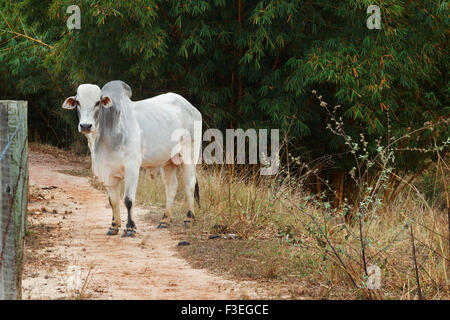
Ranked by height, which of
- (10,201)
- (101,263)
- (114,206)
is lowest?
(101,263)

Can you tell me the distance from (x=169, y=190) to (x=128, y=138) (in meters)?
1.15

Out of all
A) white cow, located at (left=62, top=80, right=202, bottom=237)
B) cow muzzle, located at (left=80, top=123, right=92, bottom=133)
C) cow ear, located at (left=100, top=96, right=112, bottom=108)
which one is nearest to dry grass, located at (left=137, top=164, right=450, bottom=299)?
white cow, located at (left=62, top=80, right=202, bottom=237)

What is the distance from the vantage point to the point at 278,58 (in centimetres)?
1052

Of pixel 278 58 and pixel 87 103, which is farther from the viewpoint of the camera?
pixel 278 58

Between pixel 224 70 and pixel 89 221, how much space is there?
3.78 meters

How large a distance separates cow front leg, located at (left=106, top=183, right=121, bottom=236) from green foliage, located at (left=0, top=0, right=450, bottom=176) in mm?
3053

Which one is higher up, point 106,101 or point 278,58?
point 278,58

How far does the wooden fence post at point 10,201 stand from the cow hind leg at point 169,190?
3.53m

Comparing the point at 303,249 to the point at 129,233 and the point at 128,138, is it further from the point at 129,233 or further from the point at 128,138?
the point at 128,138

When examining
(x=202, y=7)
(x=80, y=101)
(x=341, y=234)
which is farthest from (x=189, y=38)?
(x=341, y=234)

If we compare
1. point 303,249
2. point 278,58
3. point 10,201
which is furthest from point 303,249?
point 278,58

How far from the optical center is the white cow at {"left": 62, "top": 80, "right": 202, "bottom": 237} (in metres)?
6.29

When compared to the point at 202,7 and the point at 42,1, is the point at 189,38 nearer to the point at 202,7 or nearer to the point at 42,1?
the point at 202,7

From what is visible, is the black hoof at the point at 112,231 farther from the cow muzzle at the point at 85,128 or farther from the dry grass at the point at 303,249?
the cow muzzle at the point at 85,128
